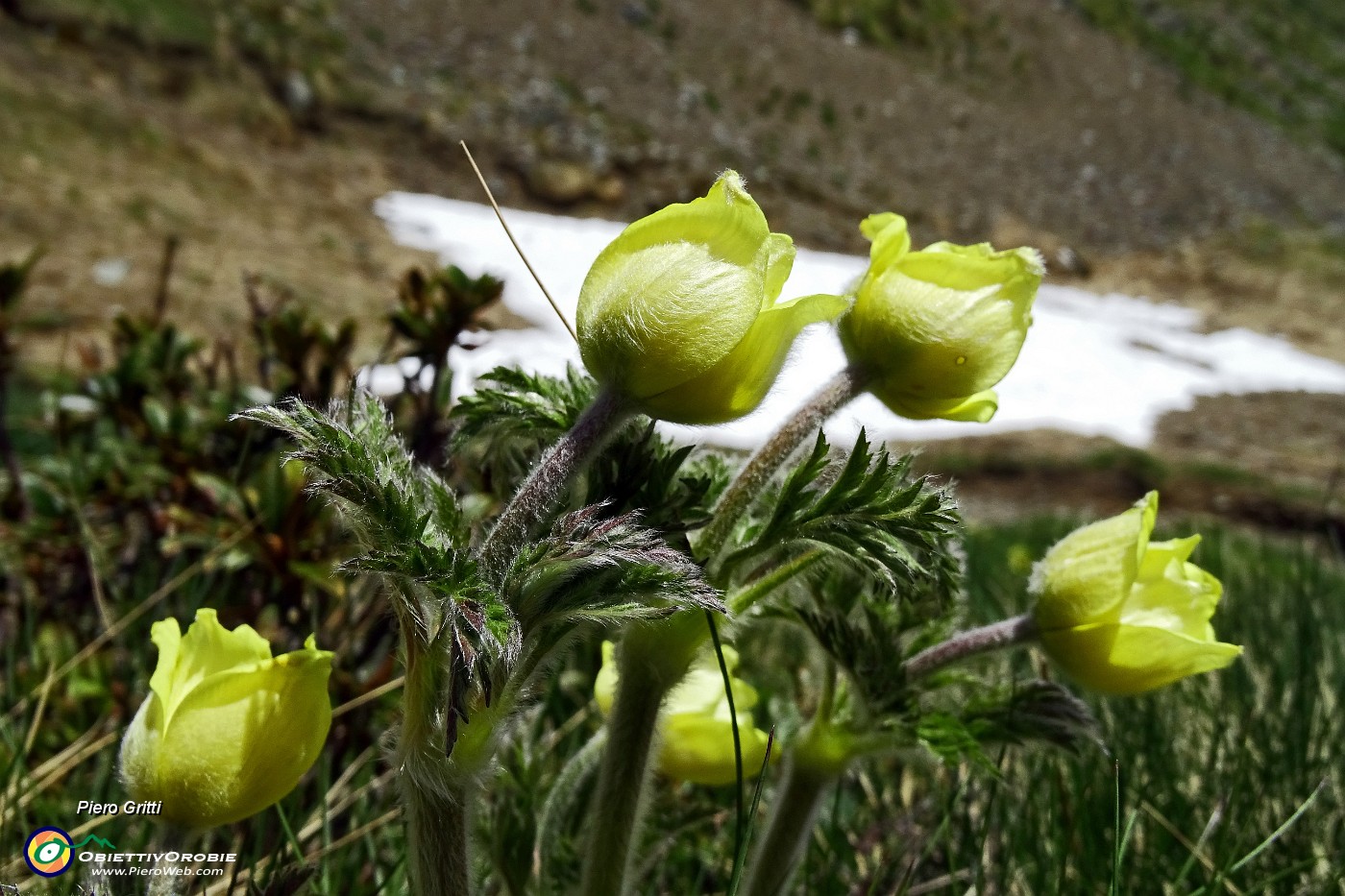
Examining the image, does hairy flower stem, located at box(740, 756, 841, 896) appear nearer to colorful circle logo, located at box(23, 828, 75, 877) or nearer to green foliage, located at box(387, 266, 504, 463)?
colorful circle logo, located at box(23, 828, 75, 877)

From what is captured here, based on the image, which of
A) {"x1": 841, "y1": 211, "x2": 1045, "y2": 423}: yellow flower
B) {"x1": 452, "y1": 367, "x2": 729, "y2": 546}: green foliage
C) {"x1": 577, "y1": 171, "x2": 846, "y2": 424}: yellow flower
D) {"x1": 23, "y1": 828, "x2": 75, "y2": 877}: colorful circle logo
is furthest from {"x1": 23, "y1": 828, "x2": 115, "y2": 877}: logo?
{"x1": 841, "y1": 211, "x2": 1045, "y2": 423}: yellow flower

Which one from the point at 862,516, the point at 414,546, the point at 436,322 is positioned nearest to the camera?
the point at 414,546

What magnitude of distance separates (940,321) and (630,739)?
0.38 meters

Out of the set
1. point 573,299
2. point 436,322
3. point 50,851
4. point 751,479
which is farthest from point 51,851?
point 573,299

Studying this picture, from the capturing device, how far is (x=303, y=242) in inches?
391

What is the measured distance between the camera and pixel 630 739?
2.35 ft

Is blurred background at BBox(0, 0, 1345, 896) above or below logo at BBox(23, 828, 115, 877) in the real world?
below

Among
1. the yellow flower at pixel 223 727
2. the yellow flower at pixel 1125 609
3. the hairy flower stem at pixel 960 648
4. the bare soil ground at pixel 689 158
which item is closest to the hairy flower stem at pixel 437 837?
the yellow flower at pixel 223 727

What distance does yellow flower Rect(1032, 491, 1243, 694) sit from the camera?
2.47 feet

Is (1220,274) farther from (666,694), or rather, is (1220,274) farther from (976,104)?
(666,694)

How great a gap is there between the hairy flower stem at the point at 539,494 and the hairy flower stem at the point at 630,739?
13 centimetres

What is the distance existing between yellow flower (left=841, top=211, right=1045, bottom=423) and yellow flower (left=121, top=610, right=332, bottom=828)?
18.1 inches

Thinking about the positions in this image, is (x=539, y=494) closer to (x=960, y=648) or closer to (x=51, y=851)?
(x=960, y=648)

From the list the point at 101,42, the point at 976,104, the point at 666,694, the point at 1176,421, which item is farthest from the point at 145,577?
the point at 976,104
